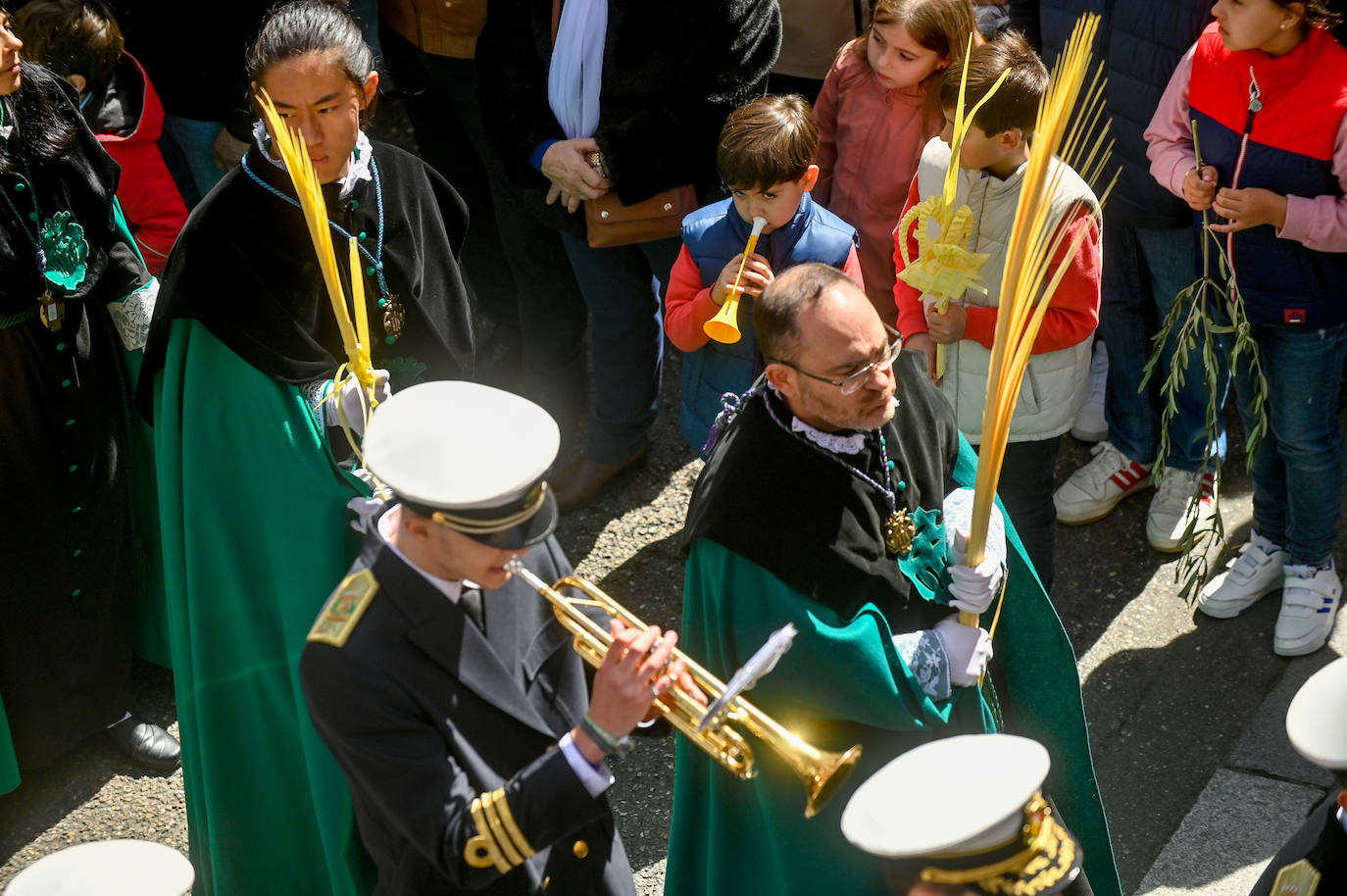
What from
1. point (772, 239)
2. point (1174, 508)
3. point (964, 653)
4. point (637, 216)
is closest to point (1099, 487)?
point (1174, 508)

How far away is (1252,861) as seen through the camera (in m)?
3.79

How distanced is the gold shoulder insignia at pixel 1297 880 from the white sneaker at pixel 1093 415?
3.00 meters

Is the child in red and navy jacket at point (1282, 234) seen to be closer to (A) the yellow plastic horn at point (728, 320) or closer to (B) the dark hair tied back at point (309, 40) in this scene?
(A) the yellow plastic horn at point (728, 320)

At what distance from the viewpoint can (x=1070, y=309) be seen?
12.8 ft

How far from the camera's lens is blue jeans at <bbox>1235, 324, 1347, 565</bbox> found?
421 centimetres

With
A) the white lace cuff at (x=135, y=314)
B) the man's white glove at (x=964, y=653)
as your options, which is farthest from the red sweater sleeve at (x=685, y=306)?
the white lace cuff at (x=135, y=314)

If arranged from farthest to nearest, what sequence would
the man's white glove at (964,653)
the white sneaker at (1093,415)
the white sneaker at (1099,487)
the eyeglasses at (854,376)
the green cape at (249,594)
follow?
the white sneaker at (1093,415)
the white sneaker at (1099,487)
the green cape at (249,594)
the man's white glove at (964,653)
the eyeglasses at (854,376)

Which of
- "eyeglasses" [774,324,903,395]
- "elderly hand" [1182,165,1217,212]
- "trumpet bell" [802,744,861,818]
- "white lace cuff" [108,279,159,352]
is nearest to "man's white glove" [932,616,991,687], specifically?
"trumpet bell" [802,744,861,818]

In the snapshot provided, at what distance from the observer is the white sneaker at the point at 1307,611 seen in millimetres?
4426

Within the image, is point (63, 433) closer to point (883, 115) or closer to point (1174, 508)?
point (883, 115)

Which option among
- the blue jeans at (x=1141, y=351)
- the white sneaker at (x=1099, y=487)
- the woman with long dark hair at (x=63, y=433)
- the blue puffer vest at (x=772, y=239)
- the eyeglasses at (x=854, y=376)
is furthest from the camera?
the white sneaker at (x=1099, y=487)

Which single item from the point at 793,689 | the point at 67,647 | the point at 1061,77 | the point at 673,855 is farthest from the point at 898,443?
the point at 67,647

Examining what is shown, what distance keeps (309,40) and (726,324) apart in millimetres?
1241

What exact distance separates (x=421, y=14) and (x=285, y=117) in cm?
203
